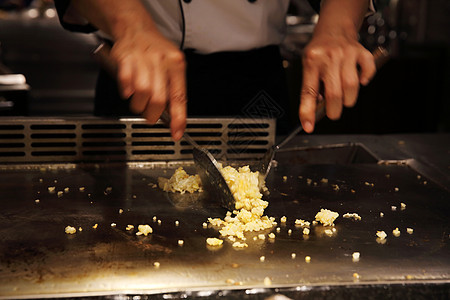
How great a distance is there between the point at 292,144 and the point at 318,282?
960 millimetres

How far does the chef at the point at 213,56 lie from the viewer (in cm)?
121

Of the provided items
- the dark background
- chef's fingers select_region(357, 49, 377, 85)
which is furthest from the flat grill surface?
the dark background

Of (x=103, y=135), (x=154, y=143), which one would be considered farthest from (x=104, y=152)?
(x=154, y=143)

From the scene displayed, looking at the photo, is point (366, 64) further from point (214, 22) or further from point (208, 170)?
point (214, 22)

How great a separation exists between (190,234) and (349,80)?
562 millimetres

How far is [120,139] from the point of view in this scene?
5.32ft

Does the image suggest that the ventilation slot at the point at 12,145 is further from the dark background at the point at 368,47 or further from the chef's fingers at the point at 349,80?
the dark background at the point at 368,47

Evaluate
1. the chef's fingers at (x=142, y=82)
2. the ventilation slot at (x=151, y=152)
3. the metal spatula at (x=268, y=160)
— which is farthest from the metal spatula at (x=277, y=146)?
the chef's fingers at (x=142, y=82)

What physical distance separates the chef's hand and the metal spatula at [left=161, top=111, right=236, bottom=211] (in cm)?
24

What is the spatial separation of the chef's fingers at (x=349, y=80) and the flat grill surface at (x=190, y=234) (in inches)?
10.2

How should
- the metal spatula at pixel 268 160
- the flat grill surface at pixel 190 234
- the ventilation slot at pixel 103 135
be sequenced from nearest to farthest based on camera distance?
the flat grill surface at pixel 190 234 < the metal spatula at pixel 268 160 < the ventilation slot at pixel 103 135

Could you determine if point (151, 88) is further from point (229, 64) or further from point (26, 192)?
point (229, 64)

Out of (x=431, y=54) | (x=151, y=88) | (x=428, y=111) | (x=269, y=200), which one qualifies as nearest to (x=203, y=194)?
(x=269, y=200)

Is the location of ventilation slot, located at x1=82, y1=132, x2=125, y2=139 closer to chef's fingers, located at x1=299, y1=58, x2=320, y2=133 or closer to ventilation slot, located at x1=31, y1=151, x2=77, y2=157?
ventilation slot, located at x1=31, y1=151, x2=77, y2=157
